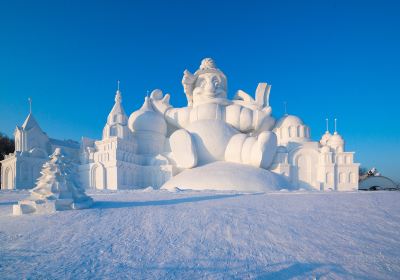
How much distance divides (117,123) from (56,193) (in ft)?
45.3

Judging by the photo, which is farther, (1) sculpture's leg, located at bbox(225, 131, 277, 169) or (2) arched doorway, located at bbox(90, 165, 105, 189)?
(2) arched doorway, located at bbox(90, 165, 105, 189)

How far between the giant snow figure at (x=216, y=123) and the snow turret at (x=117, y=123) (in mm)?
2662

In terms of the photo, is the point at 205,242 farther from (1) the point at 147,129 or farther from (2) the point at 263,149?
(1) the point at 147,129

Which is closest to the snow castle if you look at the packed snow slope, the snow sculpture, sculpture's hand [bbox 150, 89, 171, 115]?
sculpture's hand [bbox 150, 89, 171, 115]

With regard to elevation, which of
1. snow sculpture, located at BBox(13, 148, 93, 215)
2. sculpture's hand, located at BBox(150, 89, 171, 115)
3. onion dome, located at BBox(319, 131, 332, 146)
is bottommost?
snow sculpture, located at BBox(13, 148, 93, 215)

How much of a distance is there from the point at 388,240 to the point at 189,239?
3.96 m

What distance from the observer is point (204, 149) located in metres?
20.7

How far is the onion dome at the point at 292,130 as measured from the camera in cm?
2367

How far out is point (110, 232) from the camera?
6.34 meters

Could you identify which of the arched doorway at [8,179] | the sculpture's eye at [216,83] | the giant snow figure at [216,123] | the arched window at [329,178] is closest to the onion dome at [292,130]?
the giant snow figure at [216,123]

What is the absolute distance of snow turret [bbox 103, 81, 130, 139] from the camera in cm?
2127

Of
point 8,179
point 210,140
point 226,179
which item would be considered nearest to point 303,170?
point 210,140

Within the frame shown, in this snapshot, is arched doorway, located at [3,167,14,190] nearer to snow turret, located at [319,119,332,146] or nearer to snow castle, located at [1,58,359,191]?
snow castle, located at [1,58,359,191]

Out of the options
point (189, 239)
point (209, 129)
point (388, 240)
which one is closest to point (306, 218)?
point (388, 240)
